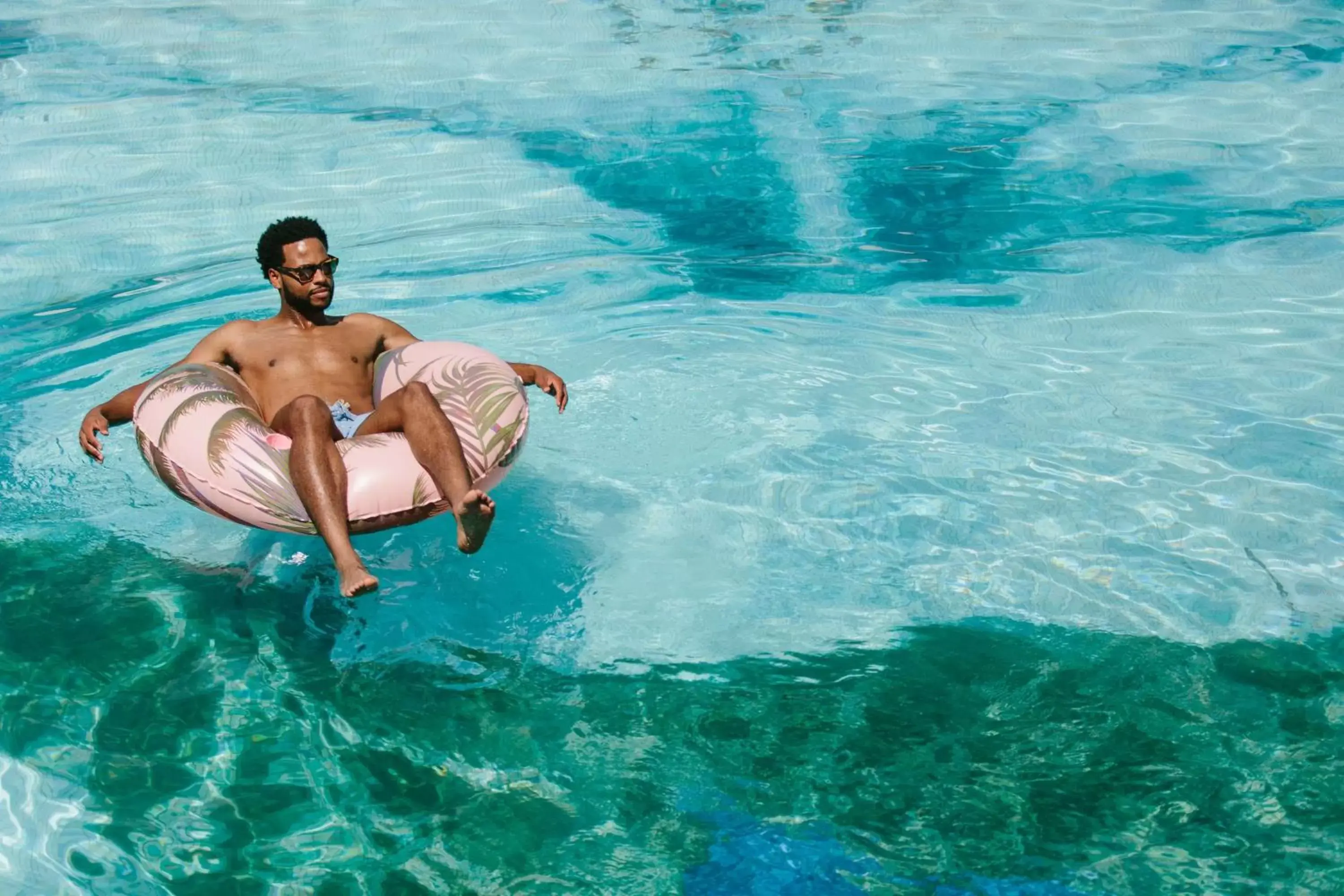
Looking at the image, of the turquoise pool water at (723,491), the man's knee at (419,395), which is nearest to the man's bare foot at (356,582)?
the turquoise pool water at (723,491)

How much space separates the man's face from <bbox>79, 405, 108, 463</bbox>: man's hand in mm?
657

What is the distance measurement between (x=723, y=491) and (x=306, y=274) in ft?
5.25

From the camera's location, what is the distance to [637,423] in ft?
17.3

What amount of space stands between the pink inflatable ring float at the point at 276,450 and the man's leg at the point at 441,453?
56mm

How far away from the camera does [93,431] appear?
410 centimetres

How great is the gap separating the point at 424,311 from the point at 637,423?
5.10ft

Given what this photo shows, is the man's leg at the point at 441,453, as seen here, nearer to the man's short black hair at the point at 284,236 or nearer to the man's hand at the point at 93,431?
the man's short black hair at the point at 284,236

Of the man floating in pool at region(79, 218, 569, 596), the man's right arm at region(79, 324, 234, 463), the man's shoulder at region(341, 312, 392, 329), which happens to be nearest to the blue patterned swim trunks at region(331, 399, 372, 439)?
the man floating in pool at region(79, 218, 569, 596)

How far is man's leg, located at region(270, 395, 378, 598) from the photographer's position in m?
3.68

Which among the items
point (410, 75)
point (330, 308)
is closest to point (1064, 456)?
point (330, 308)

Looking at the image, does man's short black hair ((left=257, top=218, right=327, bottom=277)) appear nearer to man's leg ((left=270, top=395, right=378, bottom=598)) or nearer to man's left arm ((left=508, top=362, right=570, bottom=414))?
man's leg ((left=270, top=395, right=378, bottom=598))

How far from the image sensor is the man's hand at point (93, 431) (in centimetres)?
409

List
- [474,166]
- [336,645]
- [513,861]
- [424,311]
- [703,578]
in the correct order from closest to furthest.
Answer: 1. [513,861]
2. [336,645]
3. [703,578]
4. [424,311]
5. [474,166]

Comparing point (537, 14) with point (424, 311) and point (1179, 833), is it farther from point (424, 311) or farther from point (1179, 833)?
point (1179, 833)
